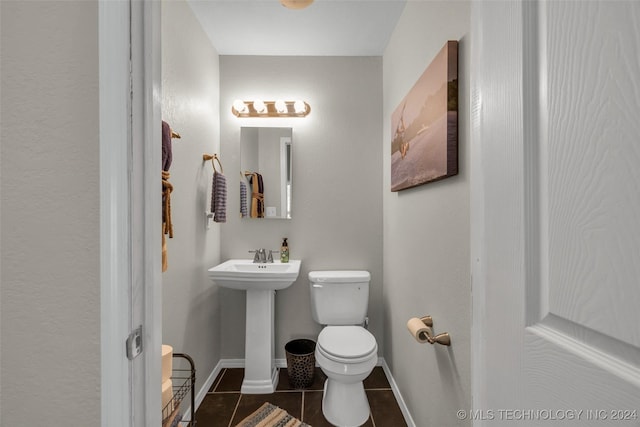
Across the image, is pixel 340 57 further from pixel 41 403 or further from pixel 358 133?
pixel 41 403

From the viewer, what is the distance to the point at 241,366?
88.5 inches

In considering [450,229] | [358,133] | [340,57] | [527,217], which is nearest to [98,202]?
[527,217]

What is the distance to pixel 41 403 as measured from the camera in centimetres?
57

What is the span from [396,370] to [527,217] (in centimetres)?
178

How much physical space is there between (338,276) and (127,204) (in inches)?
65.6

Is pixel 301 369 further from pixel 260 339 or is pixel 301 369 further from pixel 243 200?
pixel 243 200

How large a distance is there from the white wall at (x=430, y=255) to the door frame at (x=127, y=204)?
960 mm

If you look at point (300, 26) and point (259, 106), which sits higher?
point (300, 26)

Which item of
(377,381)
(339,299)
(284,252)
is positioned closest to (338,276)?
(339,299)

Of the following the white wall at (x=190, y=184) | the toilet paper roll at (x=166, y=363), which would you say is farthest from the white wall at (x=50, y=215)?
the white wall at (x=190, y=184)

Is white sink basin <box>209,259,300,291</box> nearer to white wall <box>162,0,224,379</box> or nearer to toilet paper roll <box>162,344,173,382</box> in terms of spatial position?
white wall <box>162,0,224,379</box>

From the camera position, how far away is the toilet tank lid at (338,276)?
205 cm

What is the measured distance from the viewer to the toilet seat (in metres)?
1.55

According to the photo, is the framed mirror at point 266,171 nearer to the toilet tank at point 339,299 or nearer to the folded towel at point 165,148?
the toilet tank at point 339,299
